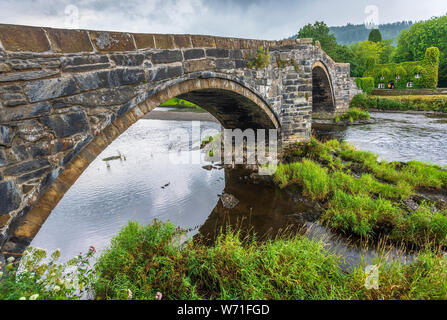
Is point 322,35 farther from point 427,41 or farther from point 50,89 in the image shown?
point 50,89

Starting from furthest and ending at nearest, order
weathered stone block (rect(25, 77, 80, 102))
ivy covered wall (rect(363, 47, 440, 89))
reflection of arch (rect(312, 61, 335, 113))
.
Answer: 1. ivy covered wall (rect(363, 47, 440, 89))
2. reflection of arch (rect(312, 61, 335, 113))
3. weathered stone block (rect(25, 77, 80, 102))

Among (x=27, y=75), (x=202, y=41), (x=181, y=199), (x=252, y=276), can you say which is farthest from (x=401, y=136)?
(x=27, y=75)

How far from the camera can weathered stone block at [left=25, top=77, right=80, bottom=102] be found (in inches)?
114

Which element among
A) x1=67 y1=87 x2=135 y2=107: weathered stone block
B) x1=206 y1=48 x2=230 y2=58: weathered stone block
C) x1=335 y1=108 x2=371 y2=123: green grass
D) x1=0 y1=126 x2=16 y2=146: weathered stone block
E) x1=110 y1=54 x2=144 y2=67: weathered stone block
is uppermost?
x1=206 y1=48 x2=230 y2=58: weathered stone block

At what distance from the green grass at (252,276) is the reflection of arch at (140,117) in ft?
4.09

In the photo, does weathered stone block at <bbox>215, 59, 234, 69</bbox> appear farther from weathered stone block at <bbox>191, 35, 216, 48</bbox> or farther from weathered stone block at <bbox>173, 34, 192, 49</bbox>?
weathered stone block at <bbox>173, 34, 192, 49</bbox>

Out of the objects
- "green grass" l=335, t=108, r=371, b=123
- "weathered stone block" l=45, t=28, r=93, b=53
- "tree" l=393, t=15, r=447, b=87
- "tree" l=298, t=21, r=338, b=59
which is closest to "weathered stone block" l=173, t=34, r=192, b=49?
"weathered stone block" l=45, t=28, r=93, b=53

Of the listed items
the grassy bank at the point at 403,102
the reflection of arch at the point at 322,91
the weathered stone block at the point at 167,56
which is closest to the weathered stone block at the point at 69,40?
the weathered stone block at the point at 167,56

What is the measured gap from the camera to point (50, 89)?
305cm

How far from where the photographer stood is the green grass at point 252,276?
3266 millimetres

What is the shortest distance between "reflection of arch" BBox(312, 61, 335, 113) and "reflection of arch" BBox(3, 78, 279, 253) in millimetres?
8961
